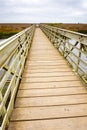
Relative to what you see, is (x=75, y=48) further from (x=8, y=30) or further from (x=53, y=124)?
(x=8, y=30)

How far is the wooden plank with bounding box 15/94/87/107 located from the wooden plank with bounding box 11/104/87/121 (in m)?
0.13

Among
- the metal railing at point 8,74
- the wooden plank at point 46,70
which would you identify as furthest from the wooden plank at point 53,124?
the wooden plank at point 46,70

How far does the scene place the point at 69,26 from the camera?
4312cm

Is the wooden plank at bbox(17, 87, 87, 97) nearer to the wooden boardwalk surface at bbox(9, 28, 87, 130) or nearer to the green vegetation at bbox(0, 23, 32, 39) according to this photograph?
the wooden boardwalk surface at bbox(9, 28, 87, 130)

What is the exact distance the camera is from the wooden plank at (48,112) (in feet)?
8.93

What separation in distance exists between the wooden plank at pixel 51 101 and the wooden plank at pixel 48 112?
13 cm

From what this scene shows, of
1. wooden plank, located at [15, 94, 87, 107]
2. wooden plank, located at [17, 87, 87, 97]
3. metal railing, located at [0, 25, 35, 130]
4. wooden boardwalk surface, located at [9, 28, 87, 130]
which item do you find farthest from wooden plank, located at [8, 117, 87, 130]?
wooden plank, located at [17, 87, 87, 97]

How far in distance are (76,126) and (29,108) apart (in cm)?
83

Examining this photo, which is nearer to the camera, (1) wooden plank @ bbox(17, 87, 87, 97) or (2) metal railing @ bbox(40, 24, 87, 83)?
(1) wooden plank @ bbox(17, 87, 87, 97)

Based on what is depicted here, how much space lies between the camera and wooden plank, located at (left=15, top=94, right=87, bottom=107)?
10.2ft

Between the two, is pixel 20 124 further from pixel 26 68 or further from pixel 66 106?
pixel 26 68

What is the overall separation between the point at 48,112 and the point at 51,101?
376mm

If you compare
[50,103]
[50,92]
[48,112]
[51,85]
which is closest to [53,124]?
[48,112]

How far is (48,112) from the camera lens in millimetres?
2852
